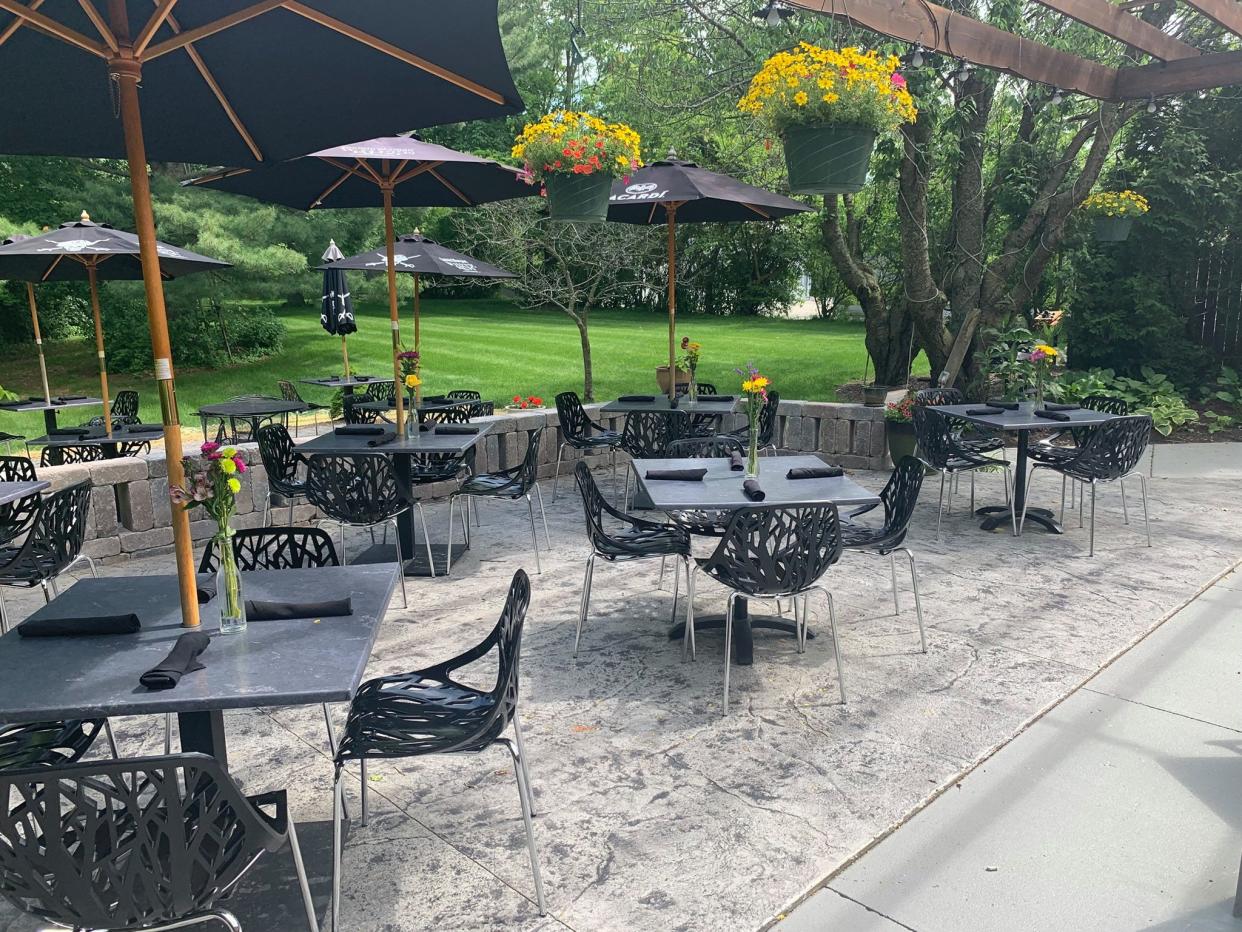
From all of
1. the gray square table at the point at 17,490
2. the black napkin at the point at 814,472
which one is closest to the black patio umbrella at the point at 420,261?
the gray square table at the point at 17,490

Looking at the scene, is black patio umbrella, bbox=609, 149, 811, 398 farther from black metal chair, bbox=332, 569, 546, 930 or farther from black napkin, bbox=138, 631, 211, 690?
black napkin, bbox=138, 631, 211, 690

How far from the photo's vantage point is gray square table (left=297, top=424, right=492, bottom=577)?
5395mm

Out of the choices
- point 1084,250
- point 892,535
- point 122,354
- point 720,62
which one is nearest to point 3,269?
point 720,62

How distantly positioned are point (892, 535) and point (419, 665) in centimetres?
229

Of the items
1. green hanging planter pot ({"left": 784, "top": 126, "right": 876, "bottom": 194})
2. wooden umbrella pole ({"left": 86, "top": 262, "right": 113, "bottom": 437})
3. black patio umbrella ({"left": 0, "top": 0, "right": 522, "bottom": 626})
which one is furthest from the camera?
wooden umbrella pole ({"left": 86, "top": 262, "right": 113, "bottom": 437})

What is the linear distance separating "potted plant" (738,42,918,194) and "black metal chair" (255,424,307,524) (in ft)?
11.0

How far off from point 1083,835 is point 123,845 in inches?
104

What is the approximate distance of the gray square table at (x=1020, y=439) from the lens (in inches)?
245

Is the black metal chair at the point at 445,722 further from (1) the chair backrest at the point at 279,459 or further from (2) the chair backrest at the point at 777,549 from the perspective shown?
(1) the chair backrest at the point at 279,459

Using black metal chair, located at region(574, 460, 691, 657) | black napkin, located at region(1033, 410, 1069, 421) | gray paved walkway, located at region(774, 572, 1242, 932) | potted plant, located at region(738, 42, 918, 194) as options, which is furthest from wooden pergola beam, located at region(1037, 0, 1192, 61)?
gray paved walkway, located at region(774, 572, 1242, 932)

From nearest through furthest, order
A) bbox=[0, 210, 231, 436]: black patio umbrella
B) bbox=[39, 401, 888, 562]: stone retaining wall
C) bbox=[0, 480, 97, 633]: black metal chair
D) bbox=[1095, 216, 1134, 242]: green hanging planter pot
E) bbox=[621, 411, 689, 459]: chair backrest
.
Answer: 1. bbox=[0, 480, 97, 633]: black metal chair
2. bbox=[39, 401, 888, 562]: stone retaining wall
3. bbox=[0, 210, 231, 436]: black patio umbrella
4. bbox=[621, 411, 689, 459]: chair backrest
5. bbox=[1095, 216, 1134, 242]: green hanging planter pot

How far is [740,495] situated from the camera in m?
4.09

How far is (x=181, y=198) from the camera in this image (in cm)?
1320

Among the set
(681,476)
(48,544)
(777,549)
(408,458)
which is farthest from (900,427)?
(48,544)
